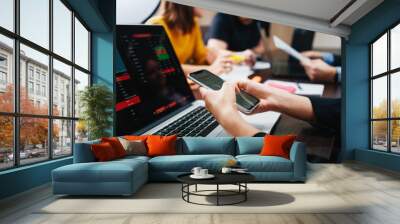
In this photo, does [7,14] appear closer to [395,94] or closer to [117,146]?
[117,146]

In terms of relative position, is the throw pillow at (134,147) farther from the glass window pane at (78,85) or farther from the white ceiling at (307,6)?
the white ceiling at (307,6)

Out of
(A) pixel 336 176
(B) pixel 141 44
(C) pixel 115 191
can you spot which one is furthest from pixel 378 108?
(C) pixel 115 191

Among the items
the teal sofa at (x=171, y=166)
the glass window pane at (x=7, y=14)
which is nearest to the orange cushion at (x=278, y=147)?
the teal sofa at (x=171, y=166)

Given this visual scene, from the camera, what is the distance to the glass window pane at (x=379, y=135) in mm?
8242

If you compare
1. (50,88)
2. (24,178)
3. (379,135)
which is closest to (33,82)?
(50,88)

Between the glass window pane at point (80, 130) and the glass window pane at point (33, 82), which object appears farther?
the glass window pane at point (80, 130)

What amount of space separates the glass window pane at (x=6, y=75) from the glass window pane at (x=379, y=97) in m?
7.07

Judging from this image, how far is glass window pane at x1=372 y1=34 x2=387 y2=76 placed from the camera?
8.34 metres

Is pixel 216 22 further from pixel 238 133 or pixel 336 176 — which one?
pixel 336 176

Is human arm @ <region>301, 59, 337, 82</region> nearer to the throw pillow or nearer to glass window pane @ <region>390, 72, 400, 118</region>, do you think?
glass window pane @ <region>390, 72, 400, 118</region>

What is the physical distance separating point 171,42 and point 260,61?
2052mm

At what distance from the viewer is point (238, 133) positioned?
8.67m

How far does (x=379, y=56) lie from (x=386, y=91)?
0.87 m

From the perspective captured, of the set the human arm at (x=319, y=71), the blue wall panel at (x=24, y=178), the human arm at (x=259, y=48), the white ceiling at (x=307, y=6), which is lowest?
the blue wall panel at (x=24, y=178)
